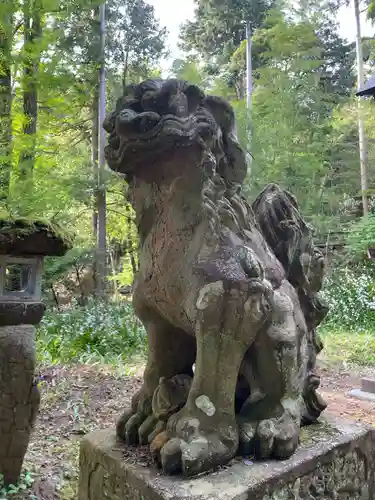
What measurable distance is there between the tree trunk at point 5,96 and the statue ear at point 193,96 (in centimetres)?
308

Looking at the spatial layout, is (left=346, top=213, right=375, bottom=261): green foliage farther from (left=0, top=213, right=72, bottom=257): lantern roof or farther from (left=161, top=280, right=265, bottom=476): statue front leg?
(left=161, top=280, right=265, bottom=476): statue front leg

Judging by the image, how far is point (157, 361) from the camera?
1.36m

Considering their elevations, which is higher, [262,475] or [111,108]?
[111,108]

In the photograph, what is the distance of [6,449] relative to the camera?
6.97 feet

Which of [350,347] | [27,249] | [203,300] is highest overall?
[27,249]

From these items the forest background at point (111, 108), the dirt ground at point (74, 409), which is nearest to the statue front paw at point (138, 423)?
the dirt ground at point (74, 409)

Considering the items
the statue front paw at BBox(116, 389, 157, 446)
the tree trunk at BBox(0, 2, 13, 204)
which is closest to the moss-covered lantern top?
the statue front paw at BBox(116, 389, 157, 446)

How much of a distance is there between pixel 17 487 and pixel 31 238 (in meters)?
1.22

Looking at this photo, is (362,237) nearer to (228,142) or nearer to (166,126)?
(228,142)

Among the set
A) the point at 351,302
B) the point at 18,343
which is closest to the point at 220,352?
the point at 18,343

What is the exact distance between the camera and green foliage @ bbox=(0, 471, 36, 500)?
2061 millimetres

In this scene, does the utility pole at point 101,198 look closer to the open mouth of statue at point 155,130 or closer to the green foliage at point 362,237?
the green foliage at point 362,237

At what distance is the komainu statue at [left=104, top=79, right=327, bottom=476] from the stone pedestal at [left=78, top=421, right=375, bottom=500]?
0.14 ft

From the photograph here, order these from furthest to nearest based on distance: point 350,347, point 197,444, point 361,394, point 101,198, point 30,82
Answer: point 101,198 → point 350,347 → point 30,82 → point 361,394 → point 197,444
